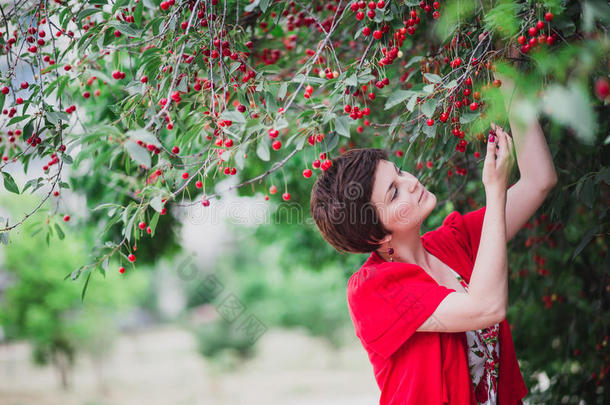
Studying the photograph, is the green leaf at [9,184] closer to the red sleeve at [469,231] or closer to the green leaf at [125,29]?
the green leaf at [125,29]

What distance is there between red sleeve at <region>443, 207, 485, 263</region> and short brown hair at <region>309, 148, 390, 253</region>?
33 centimetres

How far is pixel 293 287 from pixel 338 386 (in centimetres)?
288

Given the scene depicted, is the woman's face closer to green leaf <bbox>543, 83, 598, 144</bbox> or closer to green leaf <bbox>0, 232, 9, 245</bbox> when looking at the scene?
green leaf <bbox>543, 83, 598, 144</bbox>

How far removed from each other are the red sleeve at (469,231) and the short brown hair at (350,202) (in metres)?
0.33

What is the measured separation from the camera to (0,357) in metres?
10.9

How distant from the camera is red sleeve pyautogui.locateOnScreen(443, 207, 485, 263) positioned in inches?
70.1

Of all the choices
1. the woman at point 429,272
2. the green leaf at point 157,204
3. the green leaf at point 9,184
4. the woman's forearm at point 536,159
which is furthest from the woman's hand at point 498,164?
the green leaf at point 9,184

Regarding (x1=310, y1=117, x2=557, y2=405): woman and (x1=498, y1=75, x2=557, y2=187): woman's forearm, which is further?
(x1=498, y1=75, x2=557, y2=187): woman's forearm

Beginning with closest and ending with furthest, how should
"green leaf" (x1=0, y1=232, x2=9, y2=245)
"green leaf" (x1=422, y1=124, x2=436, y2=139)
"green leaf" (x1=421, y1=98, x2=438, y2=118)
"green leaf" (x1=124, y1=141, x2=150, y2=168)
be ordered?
"green leaf" (x1=124, y1=141, x2=150, y2=168) → "green leaf" (x1=421, y1=98, x2=438, y2=118) → "green leaf" (x1=422, y1=124, x2=436, y2=139) → "green leaf" (x1=0, y1=232, x2=9, y2=245)

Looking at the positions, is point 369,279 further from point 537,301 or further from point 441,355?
point 537,301

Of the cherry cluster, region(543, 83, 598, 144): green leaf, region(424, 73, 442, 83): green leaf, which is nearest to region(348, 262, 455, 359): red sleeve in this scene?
region(424, 73, 442, 83): green leaf

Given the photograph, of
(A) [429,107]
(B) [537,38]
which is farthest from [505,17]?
(A) [429,107]

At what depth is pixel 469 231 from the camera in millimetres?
1798

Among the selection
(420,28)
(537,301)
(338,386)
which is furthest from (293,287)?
(420,28)
